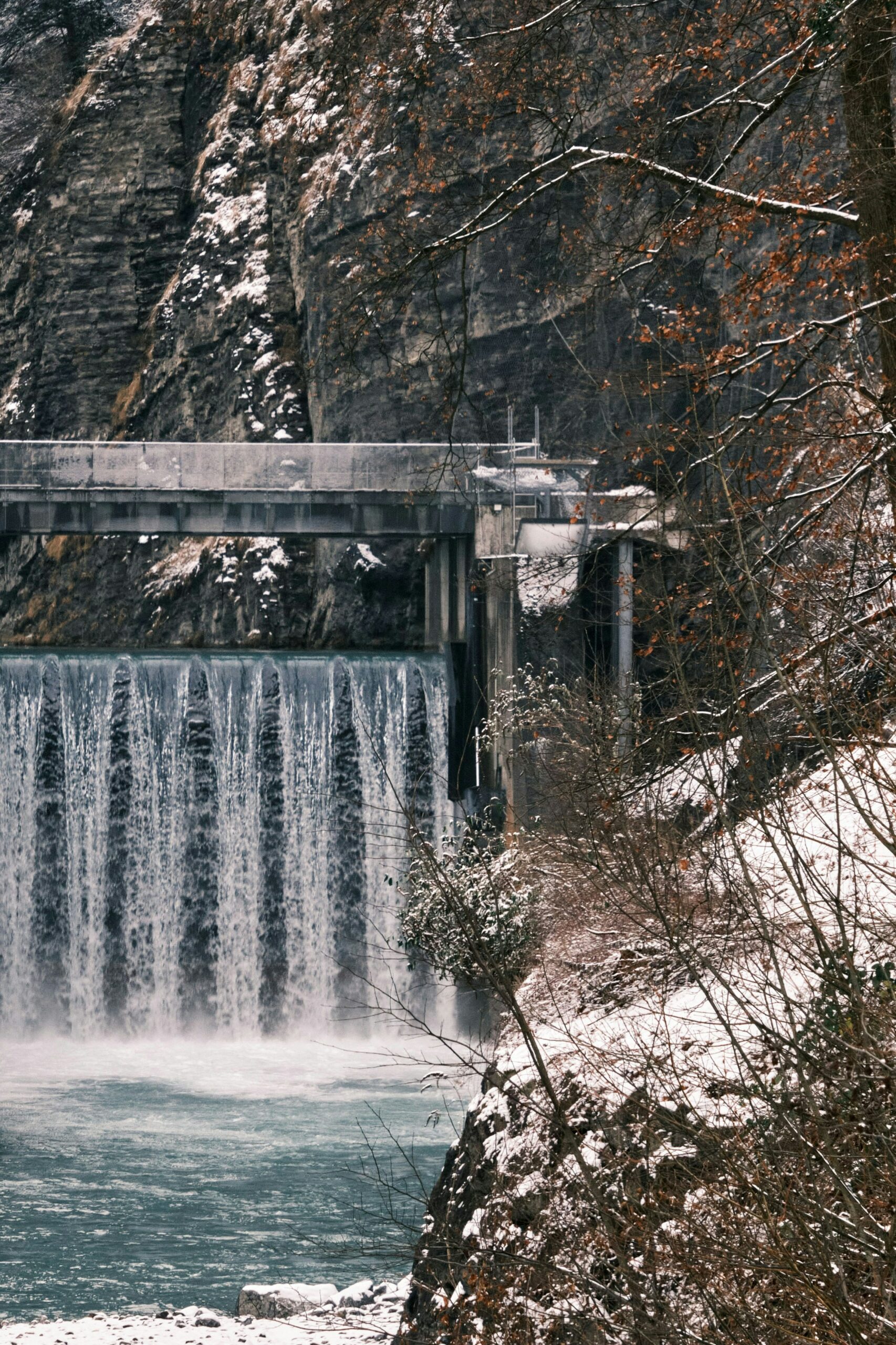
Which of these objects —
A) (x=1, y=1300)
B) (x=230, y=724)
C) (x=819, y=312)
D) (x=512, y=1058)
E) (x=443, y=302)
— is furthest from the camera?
(x=443, y=302)

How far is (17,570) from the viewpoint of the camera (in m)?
35.4

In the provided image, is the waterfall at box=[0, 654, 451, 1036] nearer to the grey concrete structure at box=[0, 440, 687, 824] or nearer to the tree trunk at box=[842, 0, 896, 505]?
the grey concrete structure at box=[0, 440, 687, 824]

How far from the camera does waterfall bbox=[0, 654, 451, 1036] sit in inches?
901

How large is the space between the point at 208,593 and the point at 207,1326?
22321mm

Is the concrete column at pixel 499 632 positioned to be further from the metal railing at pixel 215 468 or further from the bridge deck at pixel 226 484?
the metal railing at pixel 215 468

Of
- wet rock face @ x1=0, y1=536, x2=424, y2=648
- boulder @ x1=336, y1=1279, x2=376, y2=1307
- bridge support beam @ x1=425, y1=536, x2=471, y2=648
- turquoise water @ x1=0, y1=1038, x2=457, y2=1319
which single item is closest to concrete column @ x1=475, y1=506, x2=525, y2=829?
bridge support beam @ x1=425, y1=536, x2=471, y2=648

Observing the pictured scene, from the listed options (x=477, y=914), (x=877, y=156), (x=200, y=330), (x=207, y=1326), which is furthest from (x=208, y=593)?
(x=877, y=156)

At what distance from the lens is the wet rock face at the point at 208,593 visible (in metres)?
30.5

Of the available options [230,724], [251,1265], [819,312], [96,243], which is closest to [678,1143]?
[251,1265]

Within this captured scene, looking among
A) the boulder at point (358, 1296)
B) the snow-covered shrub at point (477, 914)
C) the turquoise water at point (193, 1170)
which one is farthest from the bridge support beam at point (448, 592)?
the boulder at point (358, 1296)

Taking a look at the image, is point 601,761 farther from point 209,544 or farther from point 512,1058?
point 209,544

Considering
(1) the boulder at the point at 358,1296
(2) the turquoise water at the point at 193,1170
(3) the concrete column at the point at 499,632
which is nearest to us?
(1) the boulder at the point at 358,1296

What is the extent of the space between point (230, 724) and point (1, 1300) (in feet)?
37.3

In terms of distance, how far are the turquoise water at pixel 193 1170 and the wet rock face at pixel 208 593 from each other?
1101 centimetres
